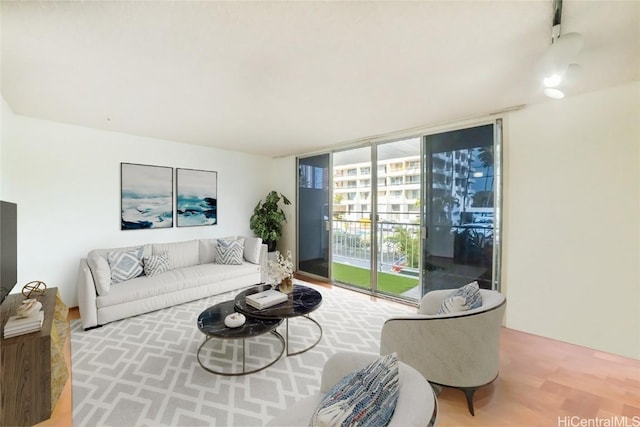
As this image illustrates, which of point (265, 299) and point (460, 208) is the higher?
point (460, 208)

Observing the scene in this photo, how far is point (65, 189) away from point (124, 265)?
1.24 m

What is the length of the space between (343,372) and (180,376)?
5.20ft

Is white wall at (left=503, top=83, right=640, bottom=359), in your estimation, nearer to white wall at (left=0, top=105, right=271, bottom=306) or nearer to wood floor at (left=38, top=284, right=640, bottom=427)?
wood floor at (left=38, top=284, right=640, bottom=427)

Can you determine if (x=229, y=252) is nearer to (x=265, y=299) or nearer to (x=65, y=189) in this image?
(x=265, y=299)

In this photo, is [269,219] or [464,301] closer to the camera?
[464,301]

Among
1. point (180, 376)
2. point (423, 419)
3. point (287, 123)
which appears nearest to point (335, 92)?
point (287, 123)

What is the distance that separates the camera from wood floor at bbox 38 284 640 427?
172 cm

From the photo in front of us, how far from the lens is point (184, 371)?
2.20 meters

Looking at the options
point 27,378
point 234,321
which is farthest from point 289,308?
point 27,378

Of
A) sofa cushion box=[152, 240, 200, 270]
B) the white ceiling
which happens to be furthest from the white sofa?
the white ceiling

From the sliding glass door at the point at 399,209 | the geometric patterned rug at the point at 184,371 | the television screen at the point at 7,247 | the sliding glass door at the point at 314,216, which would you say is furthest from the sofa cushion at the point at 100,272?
the sliding glass door at the point at 399,209

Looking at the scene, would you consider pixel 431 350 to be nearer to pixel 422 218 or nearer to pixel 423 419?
pixel 423 419

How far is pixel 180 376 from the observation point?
2141 millimetres

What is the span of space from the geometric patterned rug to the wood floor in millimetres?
212
